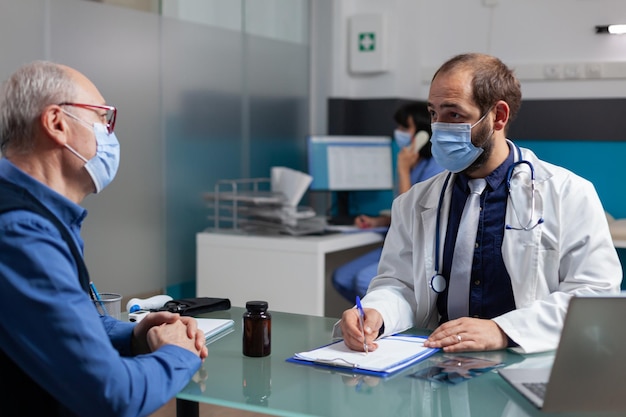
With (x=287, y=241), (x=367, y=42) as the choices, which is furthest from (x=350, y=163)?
(x=287, y=241)

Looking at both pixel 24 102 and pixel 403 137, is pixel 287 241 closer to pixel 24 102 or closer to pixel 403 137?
pixel 403 137

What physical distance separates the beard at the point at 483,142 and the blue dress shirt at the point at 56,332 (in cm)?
110

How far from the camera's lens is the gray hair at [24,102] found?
4.70 feet

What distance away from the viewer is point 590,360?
1.33 m

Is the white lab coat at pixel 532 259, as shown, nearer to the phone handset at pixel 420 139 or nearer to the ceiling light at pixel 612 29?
the phone handset at pixel 420 139

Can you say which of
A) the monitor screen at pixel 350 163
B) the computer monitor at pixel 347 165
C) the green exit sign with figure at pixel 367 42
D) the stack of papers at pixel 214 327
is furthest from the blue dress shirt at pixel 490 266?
the green exit sign with figure at pixel 367 42

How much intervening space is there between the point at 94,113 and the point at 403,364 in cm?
75

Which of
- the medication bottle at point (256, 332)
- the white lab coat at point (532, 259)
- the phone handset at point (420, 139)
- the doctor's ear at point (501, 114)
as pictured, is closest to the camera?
the medication bottle at point (256, 332)

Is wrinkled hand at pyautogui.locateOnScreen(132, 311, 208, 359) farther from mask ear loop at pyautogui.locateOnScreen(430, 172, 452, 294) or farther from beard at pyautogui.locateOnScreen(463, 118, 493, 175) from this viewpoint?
beard at pyautogui.locateOnScreen(463, 118, 493, 175)

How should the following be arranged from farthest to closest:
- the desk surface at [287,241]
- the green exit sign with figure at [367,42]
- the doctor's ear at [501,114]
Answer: the green exit sign with figure at [367,42]
the desk surface at [287,241]
the doctor's ear at [501,114]

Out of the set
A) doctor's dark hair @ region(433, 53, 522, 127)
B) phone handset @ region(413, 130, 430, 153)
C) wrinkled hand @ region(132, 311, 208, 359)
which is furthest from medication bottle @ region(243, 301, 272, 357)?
phone handset @ region(413, 130, 430, 153)

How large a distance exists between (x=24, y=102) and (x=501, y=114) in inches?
47.9

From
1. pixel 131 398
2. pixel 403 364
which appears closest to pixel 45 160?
pixel 131 398

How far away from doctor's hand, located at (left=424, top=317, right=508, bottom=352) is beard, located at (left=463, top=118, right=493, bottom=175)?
0.49 m
